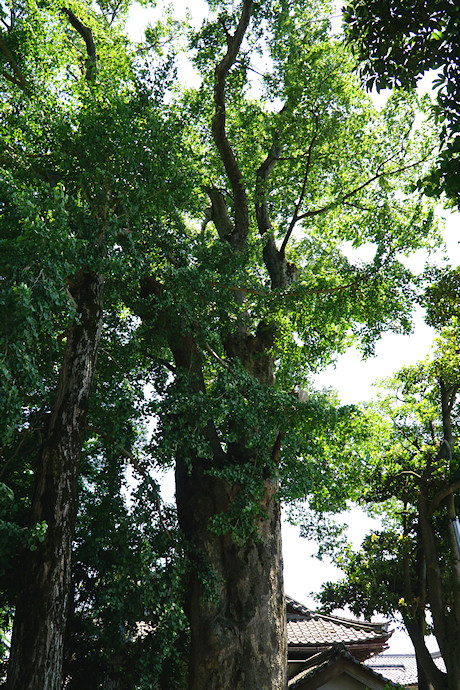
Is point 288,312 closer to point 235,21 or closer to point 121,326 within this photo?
point 121,326

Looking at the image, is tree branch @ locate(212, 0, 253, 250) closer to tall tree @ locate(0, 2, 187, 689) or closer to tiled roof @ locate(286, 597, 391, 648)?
tall tree @ locate(0, 2, 187, 689)

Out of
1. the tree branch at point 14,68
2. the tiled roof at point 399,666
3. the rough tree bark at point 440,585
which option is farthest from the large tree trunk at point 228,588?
the tiled roof at point 399,666

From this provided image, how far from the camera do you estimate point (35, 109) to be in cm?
893

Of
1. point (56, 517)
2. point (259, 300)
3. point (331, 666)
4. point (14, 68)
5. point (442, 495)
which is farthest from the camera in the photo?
point (442, 495)

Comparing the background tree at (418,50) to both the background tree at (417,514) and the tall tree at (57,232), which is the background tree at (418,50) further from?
the background tree at (417,514)

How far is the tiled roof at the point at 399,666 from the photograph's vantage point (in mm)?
27772

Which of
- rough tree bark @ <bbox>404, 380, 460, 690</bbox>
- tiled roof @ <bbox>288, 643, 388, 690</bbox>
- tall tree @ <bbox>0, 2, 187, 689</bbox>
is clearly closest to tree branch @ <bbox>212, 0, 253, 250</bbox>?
tall tree @ <bbox>0, 2, 187, 689</bbox>

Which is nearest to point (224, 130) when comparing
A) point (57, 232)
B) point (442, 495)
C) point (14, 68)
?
point (14, 68)

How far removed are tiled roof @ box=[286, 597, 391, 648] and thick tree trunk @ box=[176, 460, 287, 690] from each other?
517cm

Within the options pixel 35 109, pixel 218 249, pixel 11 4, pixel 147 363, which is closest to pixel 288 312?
pixel 218 249

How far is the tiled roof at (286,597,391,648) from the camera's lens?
44.8ft

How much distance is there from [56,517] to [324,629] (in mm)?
9858

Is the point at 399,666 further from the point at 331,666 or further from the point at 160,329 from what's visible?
the point at 160,329

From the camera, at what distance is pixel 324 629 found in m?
14.5
